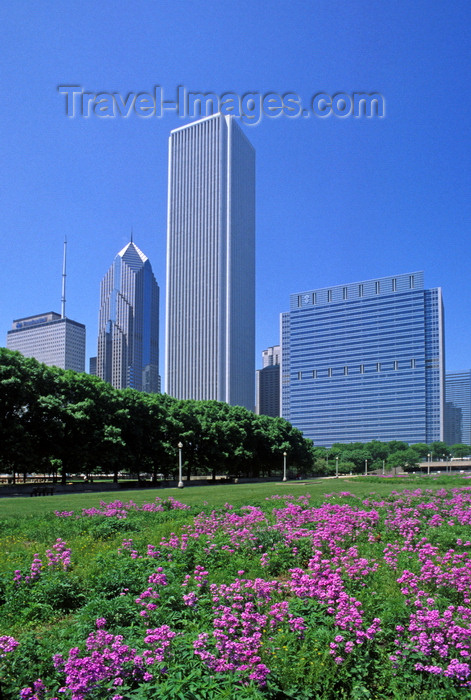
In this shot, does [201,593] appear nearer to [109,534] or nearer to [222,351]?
[109,534]

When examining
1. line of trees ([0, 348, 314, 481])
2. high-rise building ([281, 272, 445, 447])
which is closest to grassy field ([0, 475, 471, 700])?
line of trees ([0, 348, 314, 481])

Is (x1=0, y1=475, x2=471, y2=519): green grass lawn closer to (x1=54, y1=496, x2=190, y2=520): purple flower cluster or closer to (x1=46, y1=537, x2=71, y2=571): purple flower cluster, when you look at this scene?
(x1=54, y1=496, x2=190, y2=520): purple flower cluster

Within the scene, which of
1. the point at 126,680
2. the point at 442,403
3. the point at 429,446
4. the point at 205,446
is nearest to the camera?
the point at 126,680

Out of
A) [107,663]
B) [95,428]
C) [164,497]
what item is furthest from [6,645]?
[95,428]

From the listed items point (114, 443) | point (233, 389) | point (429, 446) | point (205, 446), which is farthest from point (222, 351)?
point (114, 443)

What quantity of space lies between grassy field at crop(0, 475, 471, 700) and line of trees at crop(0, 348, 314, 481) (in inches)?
1414

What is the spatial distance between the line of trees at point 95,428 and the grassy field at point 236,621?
35.9 metres

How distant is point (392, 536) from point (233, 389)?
17962 cm

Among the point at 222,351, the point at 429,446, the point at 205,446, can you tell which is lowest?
the point at 429,446

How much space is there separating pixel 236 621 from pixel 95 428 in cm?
4775

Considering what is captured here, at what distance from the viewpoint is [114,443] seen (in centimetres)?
5116

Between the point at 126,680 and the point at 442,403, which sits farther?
the point at 442,403

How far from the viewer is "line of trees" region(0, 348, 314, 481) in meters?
44.9

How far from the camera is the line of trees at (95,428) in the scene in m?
44.9
